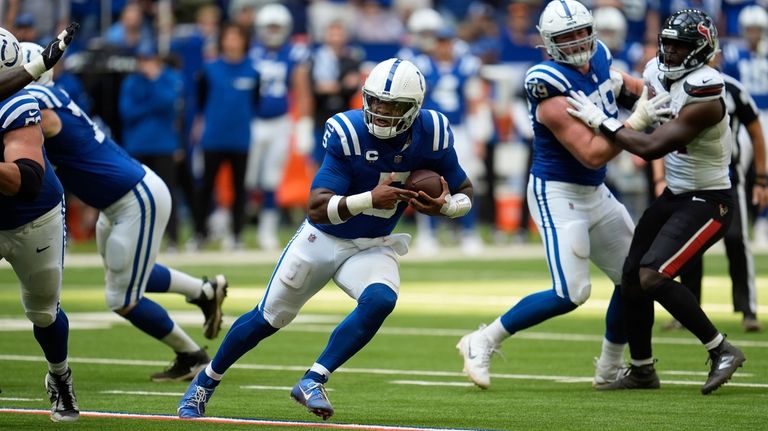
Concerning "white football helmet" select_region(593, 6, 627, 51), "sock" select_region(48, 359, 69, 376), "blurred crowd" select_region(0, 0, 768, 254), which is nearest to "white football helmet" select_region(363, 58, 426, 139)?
"sock" select_region(48, 359, 69, 376)

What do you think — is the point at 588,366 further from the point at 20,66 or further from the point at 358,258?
the point at 20,66

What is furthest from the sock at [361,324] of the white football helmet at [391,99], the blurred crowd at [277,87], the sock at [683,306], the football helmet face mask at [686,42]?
the blurred crowd at [277,87]

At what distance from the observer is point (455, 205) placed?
6414mm

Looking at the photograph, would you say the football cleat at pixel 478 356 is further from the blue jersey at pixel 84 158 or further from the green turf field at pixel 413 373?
the blue jersey at pixel 84 158

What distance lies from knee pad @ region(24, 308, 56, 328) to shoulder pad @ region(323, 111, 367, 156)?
1.37 m

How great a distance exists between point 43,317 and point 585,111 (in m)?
2.67

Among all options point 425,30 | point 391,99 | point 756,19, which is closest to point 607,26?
point 756,19

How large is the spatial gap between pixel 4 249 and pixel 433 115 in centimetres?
191

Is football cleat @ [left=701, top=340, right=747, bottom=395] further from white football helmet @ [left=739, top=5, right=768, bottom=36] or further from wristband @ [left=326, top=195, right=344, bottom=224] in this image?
white football helmet @ [left=739, top=5, right=768, bottom=36]

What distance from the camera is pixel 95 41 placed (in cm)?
1673

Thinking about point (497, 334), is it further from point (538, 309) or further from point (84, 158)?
point (84, 158)

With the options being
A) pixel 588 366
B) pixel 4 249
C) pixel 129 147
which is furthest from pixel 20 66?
pixel 129 147

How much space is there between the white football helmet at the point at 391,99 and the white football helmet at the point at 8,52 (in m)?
1.48

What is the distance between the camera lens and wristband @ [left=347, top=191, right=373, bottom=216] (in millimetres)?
6219
